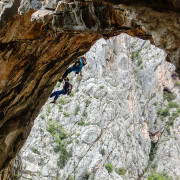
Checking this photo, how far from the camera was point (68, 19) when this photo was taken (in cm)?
633

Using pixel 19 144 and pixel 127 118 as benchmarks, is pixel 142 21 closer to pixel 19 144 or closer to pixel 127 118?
pixel 19 144

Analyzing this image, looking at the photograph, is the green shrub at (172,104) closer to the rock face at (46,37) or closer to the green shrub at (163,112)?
the green shrub at (163,112)

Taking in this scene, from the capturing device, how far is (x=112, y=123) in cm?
3122

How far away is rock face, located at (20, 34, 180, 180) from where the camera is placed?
26.5 m

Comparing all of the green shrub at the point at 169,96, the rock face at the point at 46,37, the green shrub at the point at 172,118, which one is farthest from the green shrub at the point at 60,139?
the green shrub at the point at 169,96

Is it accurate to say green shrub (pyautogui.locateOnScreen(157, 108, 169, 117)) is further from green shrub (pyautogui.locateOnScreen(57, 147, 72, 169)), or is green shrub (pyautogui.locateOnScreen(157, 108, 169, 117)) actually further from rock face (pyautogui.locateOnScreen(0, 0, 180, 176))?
rock face (pyautogui.locateOnScreen(0, 0, 180, 176))

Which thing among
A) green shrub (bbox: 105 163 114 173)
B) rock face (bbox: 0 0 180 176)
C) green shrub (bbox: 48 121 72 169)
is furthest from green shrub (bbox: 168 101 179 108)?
rock face (bbox: 0 0 180 176)

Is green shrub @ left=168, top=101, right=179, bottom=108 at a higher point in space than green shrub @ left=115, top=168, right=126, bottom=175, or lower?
higher

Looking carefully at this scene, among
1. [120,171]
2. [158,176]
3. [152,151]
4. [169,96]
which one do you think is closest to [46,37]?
[120,171]

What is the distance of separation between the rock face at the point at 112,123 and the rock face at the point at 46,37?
511 inches

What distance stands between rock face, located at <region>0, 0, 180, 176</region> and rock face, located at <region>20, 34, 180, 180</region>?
1297 cm

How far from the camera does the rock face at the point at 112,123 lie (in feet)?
87.0

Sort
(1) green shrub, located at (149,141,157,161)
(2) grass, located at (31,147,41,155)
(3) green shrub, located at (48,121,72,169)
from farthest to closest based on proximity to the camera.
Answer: (1) green shrub, located at (149,141,157,161) → (3) green shrub, located at (48,121,72,169) → (2) grass, located at (31,147,41,155)

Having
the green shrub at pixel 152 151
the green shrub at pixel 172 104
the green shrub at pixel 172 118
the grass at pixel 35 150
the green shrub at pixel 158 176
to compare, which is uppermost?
the green shrub at pixel 172 104
